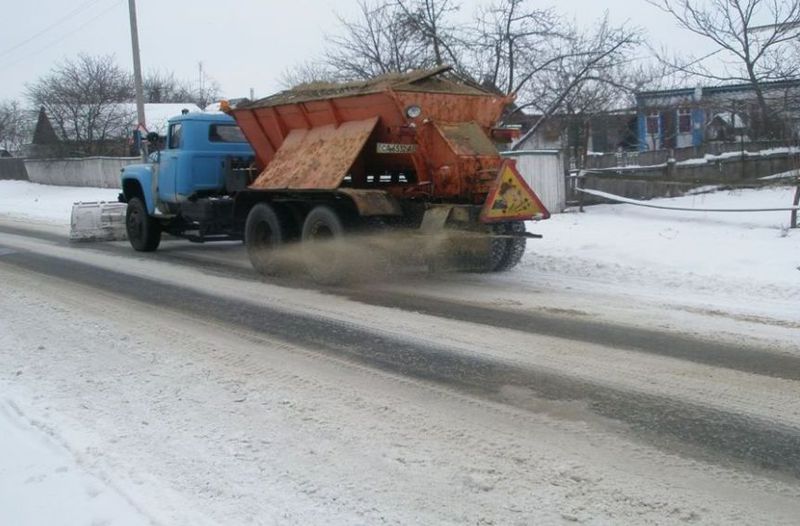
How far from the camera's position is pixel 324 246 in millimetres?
9742

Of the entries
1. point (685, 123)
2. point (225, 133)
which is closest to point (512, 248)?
point (225, 133)

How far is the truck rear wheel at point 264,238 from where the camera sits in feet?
34.7

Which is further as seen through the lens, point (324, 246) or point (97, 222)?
point (97, 222)

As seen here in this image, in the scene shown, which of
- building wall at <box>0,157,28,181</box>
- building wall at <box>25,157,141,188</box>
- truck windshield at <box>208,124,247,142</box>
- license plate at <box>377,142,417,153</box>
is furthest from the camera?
building wall at <box>0,157,28,181</box>

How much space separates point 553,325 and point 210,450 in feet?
13.0

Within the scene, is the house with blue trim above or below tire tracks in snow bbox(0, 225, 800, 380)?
above

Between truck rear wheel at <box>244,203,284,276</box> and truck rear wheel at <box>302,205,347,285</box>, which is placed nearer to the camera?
truck rear wheel at <box>302,205,347,285</box>

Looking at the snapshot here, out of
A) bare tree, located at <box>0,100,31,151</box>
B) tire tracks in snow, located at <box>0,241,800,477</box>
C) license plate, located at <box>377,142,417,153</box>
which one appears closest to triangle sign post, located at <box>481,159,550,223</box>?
license plate, located at <box>377,142,417,153</box>

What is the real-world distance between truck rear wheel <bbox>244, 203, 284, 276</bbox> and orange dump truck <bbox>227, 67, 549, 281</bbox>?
1.1 inches

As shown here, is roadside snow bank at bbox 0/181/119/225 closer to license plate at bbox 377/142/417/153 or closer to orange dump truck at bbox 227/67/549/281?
orange dump truck at bbox 227/67/549/281

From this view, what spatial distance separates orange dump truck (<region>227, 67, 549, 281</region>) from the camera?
9.06 m

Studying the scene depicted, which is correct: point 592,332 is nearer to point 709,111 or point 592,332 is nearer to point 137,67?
point 709,111

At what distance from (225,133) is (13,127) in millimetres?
59429

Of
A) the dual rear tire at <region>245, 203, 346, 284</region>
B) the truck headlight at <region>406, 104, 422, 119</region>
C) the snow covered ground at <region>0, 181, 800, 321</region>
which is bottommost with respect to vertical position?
the snow covered ground at <region>0, 181, 800, 321</region>
